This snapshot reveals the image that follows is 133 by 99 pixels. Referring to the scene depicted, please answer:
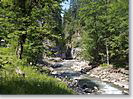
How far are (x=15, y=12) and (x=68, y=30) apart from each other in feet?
Result: 3.57

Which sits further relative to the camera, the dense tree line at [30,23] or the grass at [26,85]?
the dense tree line at [30,23]

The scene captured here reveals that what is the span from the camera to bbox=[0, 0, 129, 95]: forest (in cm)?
291

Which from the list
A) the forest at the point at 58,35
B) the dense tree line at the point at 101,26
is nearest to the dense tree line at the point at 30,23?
the forest at the point at 58,35

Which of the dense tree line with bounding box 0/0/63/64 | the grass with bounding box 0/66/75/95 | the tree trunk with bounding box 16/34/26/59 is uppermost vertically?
the dense tree line with bounding box 0/0/63/64

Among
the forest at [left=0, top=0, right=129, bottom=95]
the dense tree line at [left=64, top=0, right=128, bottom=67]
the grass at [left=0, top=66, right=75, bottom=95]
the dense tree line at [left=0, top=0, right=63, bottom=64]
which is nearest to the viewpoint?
the grass at [left=0, top=66, right=75, bottom=95]

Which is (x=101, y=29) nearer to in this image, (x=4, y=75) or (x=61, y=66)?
(x=4, y=75)

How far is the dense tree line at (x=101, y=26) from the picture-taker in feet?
10.1

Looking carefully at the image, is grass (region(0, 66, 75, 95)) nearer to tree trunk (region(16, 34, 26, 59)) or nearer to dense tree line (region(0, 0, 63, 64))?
dense tree line (region(0, 0, 63, 64))

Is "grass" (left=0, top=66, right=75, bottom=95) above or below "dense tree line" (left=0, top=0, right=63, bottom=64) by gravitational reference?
below

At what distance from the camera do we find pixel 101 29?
3348 millimetres

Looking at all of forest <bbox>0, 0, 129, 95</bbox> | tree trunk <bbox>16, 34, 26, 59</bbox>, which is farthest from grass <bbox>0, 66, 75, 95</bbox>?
tree trunk <bbox>16, 34, 26, 59</bbox>

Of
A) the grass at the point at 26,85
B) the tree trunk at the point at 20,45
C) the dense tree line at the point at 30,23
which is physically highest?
the dense tree line at the point at 30,23

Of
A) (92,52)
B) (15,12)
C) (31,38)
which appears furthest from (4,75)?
(92,52)

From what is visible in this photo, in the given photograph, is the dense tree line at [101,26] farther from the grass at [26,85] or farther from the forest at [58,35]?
the grass at [26,85]
